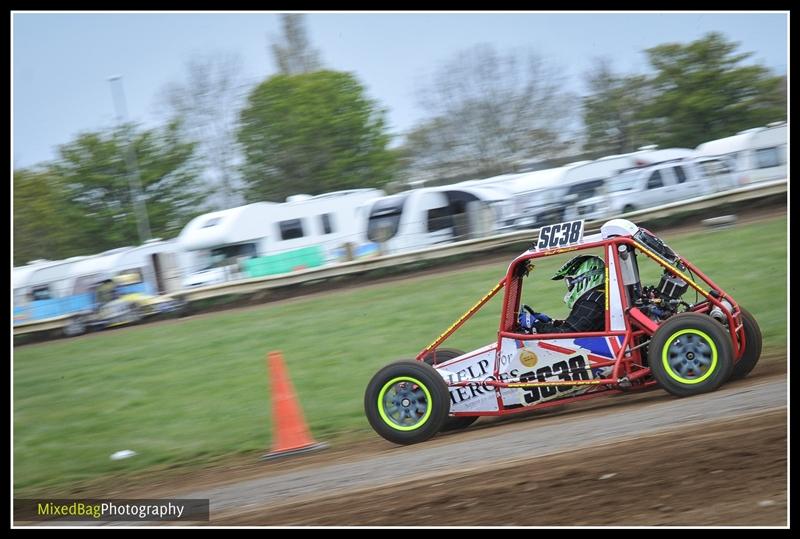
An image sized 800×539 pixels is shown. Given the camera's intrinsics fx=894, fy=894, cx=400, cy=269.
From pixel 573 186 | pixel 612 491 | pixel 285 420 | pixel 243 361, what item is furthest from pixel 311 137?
pixel 612 491

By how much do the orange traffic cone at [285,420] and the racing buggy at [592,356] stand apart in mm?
996

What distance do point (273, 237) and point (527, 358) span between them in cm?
1522

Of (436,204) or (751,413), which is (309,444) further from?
(436,204)

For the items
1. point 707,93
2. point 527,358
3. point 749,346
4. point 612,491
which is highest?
point 707,93

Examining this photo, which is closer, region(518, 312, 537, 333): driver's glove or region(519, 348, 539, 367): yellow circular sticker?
region(519, 348, 539, 367): yellow circular sticker

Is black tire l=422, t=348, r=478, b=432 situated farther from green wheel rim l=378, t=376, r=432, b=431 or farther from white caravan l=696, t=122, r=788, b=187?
white caravan l=696, t=122, r=788, b=187

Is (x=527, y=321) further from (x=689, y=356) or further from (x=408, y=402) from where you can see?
(x=689, y=356)

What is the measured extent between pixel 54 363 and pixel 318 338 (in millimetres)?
4996

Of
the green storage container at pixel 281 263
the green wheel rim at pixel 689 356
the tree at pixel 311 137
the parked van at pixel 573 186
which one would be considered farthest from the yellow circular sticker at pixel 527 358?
the tree at pixel 311 137

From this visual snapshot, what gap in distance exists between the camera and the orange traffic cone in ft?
26.9

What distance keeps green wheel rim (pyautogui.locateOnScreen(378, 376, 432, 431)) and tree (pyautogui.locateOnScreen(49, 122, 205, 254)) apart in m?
20.7

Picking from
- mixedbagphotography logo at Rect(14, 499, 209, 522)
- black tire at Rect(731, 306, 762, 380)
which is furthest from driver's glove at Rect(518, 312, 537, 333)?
mixedbagphotography logo at Rect(14, 499, 209, 522)

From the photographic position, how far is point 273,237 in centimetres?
2197
